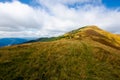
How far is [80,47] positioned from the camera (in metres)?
77.7

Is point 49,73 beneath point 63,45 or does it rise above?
beneath

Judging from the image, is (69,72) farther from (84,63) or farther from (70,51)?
(70,51)

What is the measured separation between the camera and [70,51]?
72938mm

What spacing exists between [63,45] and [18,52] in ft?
73.8

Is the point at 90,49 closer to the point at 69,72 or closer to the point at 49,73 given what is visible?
the point at 69,72

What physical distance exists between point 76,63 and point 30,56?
18468 mm

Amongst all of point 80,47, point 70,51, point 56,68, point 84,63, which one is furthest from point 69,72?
point 80,47

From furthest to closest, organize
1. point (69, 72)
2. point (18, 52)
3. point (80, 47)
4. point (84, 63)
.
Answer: point (80, 47) → point (18, 52) → point (84, 63) → point (69, 72)

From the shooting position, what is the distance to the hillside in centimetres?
5338

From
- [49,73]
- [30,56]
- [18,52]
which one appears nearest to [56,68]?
[49,73]

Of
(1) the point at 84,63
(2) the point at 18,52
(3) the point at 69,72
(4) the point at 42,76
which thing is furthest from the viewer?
(2) the point at 18,52

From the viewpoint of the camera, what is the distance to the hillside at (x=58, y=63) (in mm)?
53375

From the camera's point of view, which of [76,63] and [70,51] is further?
[70,51]

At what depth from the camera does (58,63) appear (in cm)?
6156
